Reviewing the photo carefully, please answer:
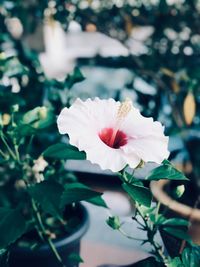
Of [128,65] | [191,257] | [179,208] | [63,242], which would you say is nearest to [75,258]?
[63,242]

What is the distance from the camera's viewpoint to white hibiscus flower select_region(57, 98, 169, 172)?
2.03 feet

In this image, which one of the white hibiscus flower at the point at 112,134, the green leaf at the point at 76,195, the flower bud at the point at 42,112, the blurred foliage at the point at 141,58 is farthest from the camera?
the blurred foliage at the point at 141,58

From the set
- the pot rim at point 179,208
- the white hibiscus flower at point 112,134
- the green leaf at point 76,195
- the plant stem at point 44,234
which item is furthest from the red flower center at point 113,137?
the pot rim at point 179,208

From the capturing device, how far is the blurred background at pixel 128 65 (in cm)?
119

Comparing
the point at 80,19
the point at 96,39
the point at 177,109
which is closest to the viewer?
the point at 177,109

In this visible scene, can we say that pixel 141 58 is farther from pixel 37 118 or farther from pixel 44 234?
pixel 44 234

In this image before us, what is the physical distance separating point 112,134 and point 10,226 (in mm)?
290

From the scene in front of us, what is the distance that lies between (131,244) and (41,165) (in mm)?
437

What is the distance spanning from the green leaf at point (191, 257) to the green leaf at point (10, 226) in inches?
12.8

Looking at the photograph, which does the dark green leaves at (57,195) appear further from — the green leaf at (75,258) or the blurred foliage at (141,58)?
the blurred foliage at (141,58)

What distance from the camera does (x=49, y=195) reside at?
2.55 feet

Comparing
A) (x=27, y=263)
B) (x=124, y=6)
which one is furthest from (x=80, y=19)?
(x=27, y=263)

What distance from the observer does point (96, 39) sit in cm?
702

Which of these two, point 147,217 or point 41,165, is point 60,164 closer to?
point 41,165
